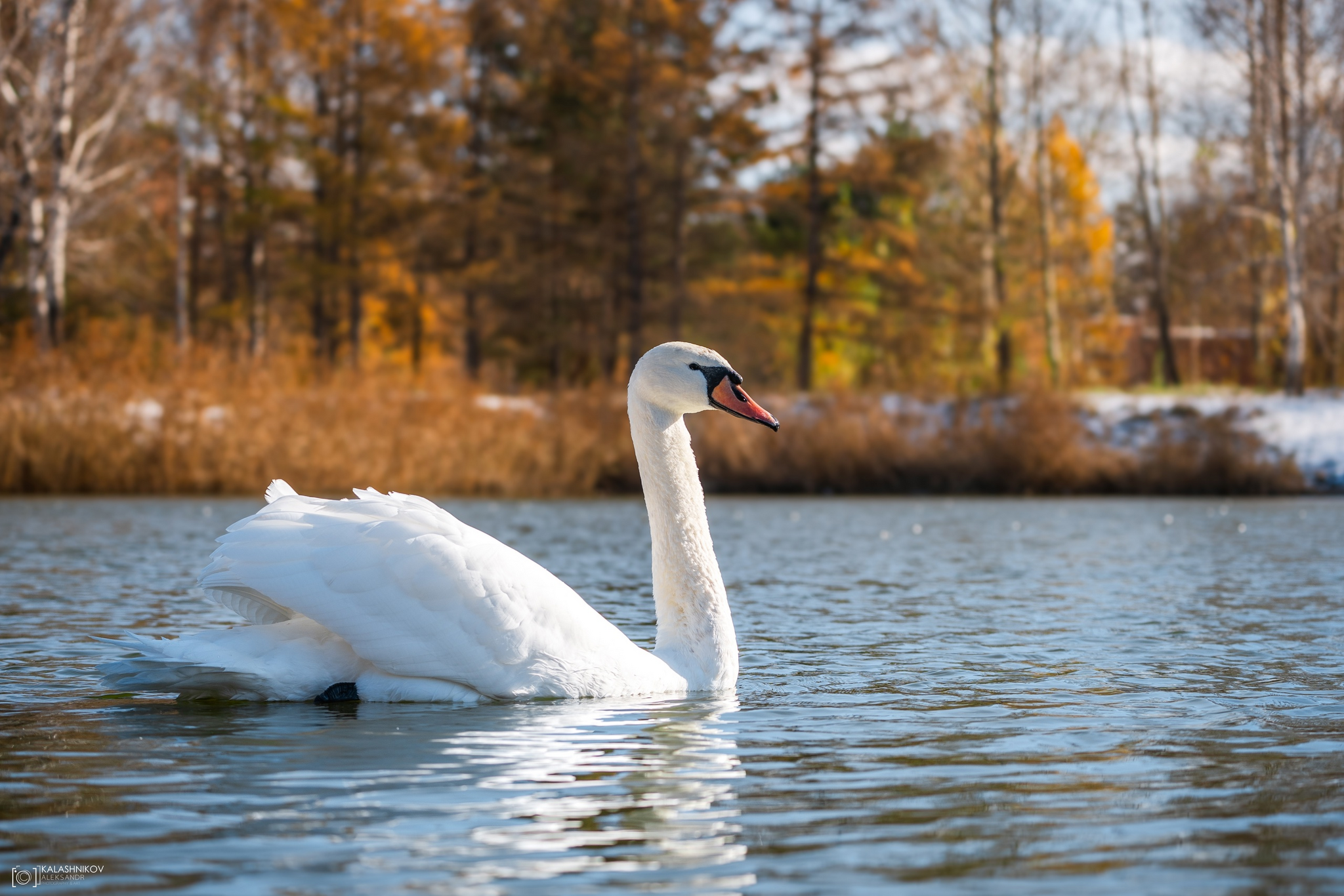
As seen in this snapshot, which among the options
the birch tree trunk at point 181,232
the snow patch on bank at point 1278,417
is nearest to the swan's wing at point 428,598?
the snow patch on bank at point 1278,417

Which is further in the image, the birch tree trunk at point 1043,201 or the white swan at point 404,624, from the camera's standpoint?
the birch tree trunk at point 1043,201

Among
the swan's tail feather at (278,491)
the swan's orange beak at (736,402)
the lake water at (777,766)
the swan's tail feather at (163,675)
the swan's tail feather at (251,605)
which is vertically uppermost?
the swan's orange beak at (736,402)

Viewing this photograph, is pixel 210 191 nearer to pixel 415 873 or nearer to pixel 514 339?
pixel 514 339

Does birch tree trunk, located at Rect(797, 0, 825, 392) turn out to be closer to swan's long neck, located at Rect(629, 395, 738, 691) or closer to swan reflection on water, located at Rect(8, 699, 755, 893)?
swan's long neck, located at Rect(629, 395, 738, 691)

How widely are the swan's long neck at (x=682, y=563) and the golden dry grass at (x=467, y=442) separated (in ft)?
57.2

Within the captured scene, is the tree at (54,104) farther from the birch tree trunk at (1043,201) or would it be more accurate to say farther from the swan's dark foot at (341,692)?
the swan's dark foot at (341,692)

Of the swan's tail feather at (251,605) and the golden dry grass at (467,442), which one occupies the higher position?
the golden dry grass at (467,442)

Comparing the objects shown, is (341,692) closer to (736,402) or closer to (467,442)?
(736,402)

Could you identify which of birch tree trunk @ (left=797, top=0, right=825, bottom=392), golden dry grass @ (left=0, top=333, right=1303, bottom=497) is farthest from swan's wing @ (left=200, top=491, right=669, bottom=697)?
birch tree trunk @ (left=797, top=0, right=825, bottom=392)

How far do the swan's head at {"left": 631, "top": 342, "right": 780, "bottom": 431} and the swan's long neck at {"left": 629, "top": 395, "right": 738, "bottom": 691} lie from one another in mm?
89

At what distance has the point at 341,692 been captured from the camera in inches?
253

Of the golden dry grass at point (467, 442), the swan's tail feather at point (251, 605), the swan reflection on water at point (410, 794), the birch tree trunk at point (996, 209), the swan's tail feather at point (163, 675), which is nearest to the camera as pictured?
the swan reflection on water at point (410, 794)

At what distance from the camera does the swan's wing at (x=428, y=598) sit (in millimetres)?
6066

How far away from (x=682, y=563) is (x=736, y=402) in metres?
0.77
